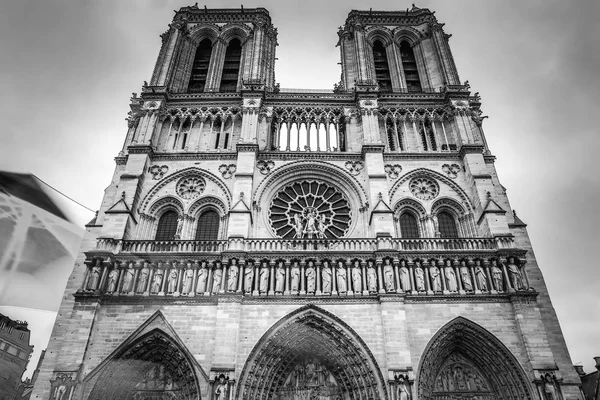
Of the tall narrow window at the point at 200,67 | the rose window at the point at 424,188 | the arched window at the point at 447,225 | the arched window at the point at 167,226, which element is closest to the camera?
the arched window at the point at 167,226

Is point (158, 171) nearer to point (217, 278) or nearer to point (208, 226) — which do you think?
point (208, 226)

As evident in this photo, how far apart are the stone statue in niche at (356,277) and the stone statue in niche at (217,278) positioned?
4736 mm

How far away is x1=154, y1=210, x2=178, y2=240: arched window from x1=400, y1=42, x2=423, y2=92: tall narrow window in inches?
557

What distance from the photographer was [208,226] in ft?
60.3

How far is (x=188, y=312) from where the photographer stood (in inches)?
582

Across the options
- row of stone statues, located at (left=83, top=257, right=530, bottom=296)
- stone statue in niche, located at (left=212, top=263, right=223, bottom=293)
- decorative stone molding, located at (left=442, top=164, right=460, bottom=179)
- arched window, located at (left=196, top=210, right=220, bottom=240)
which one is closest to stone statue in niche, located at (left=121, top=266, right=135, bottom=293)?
row of stone statues, located at (left=83, top=257, right=530, bottom=296)

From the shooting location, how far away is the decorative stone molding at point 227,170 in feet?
62.7

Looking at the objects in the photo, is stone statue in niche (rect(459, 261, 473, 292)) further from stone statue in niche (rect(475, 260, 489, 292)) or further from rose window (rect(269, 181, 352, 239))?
rose window (rect(269, 181, 352, 239))

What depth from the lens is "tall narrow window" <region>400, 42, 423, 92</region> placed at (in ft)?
78.6

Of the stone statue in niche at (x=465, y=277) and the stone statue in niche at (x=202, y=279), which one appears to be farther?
the stone statue in niche at (x=465, y=277)

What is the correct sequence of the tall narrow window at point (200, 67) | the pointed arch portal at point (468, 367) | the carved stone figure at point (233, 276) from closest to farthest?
the pointed arch portal at point (468, 367)
the carved stone figure at point (233, 276)
the tall narrow window at point (200, 67)

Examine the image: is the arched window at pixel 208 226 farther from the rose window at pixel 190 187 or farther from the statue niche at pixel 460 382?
the statue niche at pixel 460 382

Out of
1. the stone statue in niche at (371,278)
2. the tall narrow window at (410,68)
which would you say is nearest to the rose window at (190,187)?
the stone statue in niche at (371,278)

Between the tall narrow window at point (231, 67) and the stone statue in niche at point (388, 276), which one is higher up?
the tall narrow window at point (231, 67)
